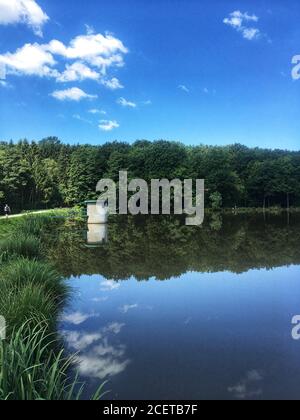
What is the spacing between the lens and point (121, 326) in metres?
6.33

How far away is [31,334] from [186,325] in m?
2.75

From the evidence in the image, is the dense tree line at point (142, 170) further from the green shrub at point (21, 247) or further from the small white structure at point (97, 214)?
the green shrub at point (21, 247)

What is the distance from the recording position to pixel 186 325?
6.30 m

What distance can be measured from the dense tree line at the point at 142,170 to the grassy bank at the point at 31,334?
27.9m

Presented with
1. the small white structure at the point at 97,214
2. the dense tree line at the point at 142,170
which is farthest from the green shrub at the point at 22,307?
the dense tree line at the point at 142,170

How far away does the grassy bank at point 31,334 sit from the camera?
3.18 metres

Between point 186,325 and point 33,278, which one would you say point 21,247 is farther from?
point 186,325

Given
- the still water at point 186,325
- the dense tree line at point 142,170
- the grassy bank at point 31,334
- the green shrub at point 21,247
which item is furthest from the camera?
the dense tree line at point 142,170

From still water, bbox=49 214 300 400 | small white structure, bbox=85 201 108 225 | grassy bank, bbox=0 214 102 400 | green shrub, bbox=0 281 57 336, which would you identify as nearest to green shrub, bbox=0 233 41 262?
grassy bank, bbox=0 214 102 400

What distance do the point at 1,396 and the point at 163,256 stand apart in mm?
10484

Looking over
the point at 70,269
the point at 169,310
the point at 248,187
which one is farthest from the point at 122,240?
the point at 248,187

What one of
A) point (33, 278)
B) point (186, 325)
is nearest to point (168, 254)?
point (186, 325)

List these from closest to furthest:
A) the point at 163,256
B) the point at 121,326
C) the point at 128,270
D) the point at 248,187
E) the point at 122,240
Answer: the point at 121,326 → the point at 128,270 → the point at 163,256 → the point at 122,240 → the point at 248,187

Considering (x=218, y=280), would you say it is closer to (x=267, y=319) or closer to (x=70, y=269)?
(x=267, y=319)
